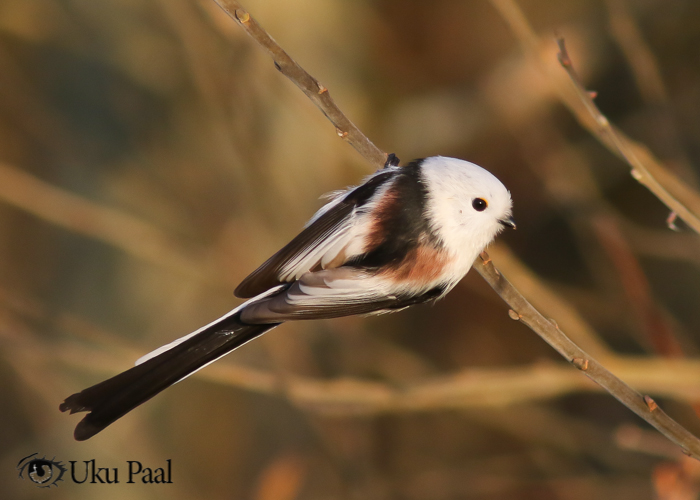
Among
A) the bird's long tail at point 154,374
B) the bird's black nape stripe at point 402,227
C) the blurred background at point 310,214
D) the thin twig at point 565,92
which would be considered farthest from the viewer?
the blurred background at point 310,214

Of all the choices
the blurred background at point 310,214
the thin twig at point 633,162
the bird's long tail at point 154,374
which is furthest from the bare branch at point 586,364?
the blurred background at point 310,214

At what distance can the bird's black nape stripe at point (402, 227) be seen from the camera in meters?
1.54

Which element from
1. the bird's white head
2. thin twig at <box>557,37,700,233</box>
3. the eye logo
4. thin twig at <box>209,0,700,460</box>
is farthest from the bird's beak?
the eye logo

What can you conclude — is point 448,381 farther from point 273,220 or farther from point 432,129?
point 432,129

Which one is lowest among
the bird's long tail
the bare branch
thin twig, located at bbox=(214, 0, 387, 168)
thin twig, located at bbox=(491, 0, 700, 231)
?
the bare branch

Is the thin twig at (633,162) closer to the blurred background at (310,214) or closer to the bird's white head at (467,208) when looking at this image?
the bird's white head at (467,208)

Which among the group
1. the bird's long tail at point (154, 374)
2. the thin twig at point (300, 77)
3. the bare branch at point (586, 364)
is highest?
the thin twig at point (300, 77)

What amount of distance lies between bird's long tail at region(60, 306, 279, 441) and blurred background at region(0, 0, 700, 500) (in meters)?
1.08

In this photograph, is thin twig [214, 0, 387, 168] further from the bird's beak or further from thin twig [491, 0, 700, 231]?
thin twig [491, 0, 700, 231]

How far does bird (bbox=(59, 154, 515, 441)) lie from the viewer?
4.87ft

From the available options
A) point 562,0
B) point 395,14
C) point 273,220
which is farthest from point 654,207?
point 273,220

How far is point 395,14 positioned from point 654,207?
1.89m

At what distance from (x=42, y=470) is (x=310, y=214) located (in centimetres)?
179

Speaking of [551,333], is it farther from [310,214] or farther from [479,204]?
[310,214]
